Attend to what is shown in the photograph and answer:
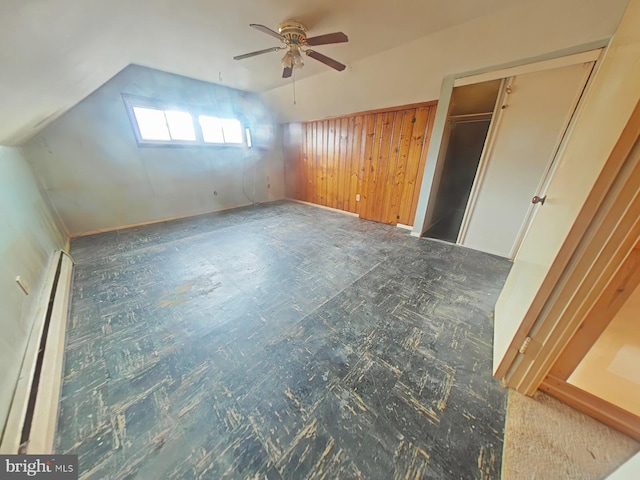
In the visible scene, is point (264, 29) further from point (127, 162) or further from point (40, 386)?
point (127, 162)

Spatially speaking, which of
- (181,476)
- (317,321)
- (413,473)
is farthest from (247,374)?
(413,473)

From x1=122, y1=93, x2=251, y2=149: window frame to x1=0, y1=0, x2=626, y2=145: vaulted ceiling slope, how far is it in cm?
70

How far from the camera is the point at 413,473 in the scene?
2.64 ft

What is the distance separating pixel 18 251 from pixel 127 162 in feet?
7.91

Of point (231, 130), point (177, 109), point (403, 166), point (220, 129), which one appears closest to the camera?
point (403, 166)

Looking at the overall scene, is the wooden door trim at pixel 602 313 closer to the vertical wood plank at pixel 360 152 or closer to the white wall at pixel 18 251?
the white wall at pixel 18 251

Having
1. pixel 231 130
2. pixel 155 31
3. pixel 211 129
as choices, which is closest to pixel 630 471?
pixel 155 31

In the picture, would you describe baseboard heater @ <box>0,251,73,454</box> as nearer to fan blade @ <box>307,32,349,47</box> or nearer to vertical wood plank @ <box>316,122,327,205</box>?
fan blade @ <box>307,32,349,47</box>

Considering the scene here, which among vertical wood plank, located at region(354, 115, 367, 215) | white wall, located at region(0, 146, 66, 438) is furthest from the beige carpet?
vertical wood plank, located at region(354, 115, 367, 215)

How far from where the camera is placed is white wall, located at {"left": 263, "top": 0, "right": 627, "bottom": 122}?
5.28ft

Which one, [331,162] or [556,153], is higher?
[556,153]

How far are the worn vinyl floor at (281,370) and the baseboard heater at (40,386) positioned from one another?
2.2 inches

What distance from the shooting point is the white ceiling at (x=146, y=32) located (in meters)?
1.21

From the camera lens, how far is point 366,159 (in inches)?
152
